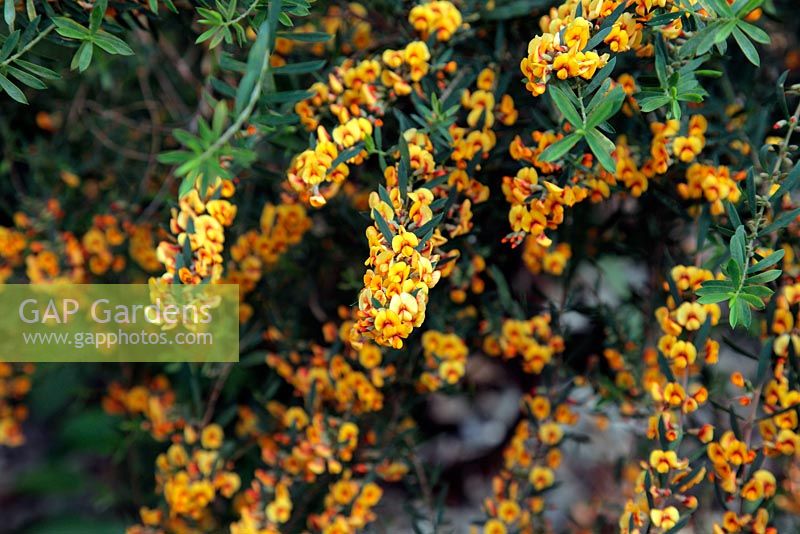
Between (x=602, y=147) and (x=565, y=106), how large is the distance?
0.20 feet

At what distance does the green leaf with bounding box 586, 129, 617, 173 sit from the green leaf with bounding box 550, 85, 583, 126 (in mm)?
21

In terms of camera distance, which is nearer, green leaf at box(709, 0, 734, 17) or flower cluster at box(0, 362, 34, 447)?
green leaf at box(709, 0, 734, 17)

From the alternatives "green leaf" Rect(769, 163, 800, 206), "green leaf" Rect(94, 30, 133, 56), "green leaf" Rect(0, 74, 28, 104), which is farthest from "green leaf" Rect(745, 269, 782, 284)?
"green leaf" Rect(0, 74, 28, 104)

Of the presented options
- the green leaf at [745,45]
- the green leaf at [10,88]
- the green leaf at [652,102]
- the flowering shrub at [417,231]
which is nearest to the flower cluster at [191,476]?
the flowering shrub at [417,231]

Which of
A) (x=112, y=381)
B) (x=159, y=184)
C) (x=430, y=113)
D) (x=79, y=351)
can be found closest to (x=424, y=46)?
(x=430, y=113)

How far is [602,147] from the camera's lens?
33.0 inches

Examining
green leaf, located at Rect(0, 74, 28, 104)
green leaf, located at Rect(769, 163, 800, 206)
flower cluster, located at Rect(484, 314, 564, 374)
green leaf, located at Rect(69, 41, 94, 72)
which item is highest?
green leaf, located at Rect(69, 41, 94, 72)

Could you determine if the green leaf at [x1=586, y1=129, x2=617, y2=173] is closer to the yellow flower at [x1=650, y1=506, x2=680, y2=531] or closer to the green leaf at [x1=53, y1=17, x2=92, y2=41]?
the yellow flower at [x1=650, y1=506, x2=680, y2=531]

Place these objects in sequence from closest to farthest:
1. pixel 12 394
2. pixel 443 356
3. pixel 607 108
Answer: pixel 607 108, pixel 443 356, pixel 12 394

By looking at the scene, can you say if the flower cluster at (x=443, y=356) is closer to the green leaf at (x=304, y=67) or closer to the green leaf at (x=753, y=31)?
the green leaf at (x=304, y=67)

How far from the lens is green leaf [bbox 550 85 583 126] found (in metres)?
0.83

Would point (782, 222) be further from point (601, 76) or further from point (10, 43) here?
point (10, 43)

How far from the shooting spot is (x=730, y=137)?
1.12m

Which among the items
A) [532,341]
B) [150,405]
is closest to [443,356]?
[532,341]
